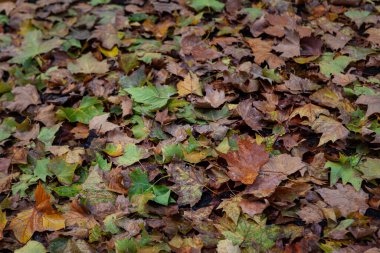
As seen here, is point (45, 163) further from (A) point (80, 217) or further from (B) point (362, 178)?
(B) point (362, 178)

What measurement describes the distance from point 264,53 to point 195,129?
0.88 meters

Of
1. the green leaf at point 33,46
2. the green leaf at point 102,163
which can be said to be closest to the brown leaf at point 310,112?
the green leaf at point 102,163

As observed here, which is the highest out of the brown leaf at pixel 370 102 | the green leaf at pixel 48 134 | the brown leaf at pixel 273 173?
the brown leaf at pixel 370 102

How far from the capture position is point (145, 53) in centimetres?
325

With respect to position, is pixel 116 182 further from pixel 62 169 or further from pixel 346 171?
pixel 346 171

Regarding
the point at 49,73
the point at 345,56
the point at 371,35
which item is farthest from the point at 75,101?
the point at 371,35

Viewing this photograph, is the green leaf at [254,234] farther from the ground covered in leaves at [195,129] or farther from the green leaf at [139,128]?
the green leaf at [139,128]

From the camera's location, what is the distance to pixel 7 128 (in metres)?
2.88

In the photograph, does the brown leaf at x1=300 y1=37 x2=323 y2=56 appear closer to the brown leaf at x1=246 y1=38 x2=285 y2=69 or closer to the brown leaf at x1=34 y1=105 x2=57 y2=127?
the brown leaf at x1=246 y1=38 x2=285 y2=69

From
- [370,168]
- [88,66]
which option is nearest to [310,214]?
[370,168]

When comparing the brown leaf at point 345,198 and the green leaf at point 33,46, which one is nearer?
the brown leaf at point 345,198

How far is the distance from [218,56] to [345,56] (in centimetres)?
91

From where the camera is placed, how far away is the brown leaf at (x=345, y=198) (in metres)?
2.15

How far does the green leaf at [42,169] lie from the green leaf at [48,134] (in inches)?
6.8
